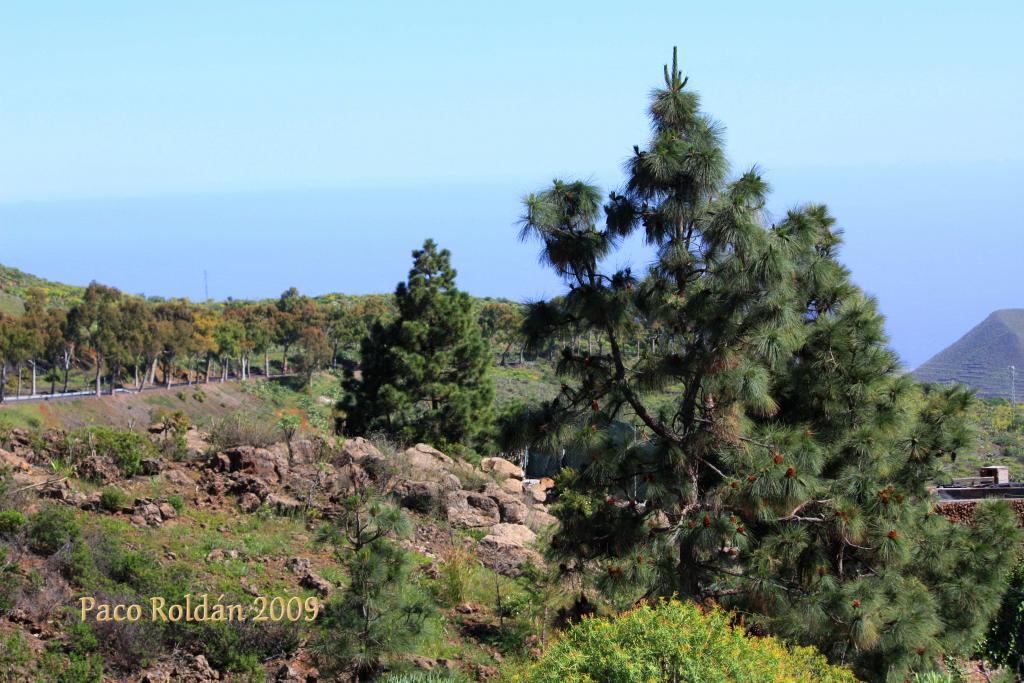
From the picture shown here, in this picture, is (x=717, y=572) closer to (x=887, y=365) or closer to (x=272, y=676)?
(x=887, y=365)

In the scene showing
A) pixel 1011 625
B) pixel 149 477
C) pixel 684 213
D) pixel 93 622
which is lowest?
pixel 1011 625

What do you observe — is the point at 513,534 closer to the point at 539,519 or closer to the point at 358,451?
the point at 539,519

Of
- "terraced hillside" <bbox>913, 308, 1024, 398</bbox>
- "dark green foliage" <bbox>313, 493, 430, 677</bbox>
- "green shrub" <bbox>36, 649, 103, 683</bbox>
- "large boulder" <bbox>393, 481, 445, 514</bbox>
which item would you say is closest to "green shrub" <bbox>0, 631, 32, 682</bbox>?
"green shrub" <bbox>36, 649, 103, 683</bbox>

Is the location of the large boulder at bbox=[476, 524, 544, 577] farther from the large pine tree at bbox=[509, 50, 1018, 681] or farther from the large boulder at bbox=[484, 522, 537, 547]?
the large pine tree at bbox=[509, 50, 1018, 681]

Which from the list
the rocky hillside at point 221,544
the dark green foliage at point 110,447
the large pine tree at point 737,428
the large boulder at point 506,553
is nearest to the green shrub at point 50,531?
the rocky hillside at point 221,544

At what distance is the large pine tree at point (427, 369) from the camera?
73.2ft

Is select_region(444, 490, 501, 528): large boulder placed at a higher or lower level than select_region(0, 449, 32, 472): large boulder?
lower

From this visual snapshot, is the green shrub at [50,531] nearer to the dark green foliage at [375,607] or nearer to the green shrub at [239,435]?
the dark green foliage at [375,607]

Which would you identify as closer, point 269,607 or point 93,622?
point 93,622

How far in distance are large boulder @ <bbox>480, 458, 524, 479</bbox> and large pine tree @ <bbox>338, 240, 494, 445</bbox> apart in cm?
236

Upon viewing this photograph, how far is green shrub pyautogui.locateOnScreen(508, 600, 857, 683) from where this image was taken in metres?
7.00

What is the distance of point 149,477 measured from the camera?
13.4 m

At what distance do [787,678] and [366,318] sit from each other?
5947 centimetres

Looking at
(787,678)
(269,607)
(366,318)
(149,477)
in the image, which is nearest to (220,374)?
(366,318)
